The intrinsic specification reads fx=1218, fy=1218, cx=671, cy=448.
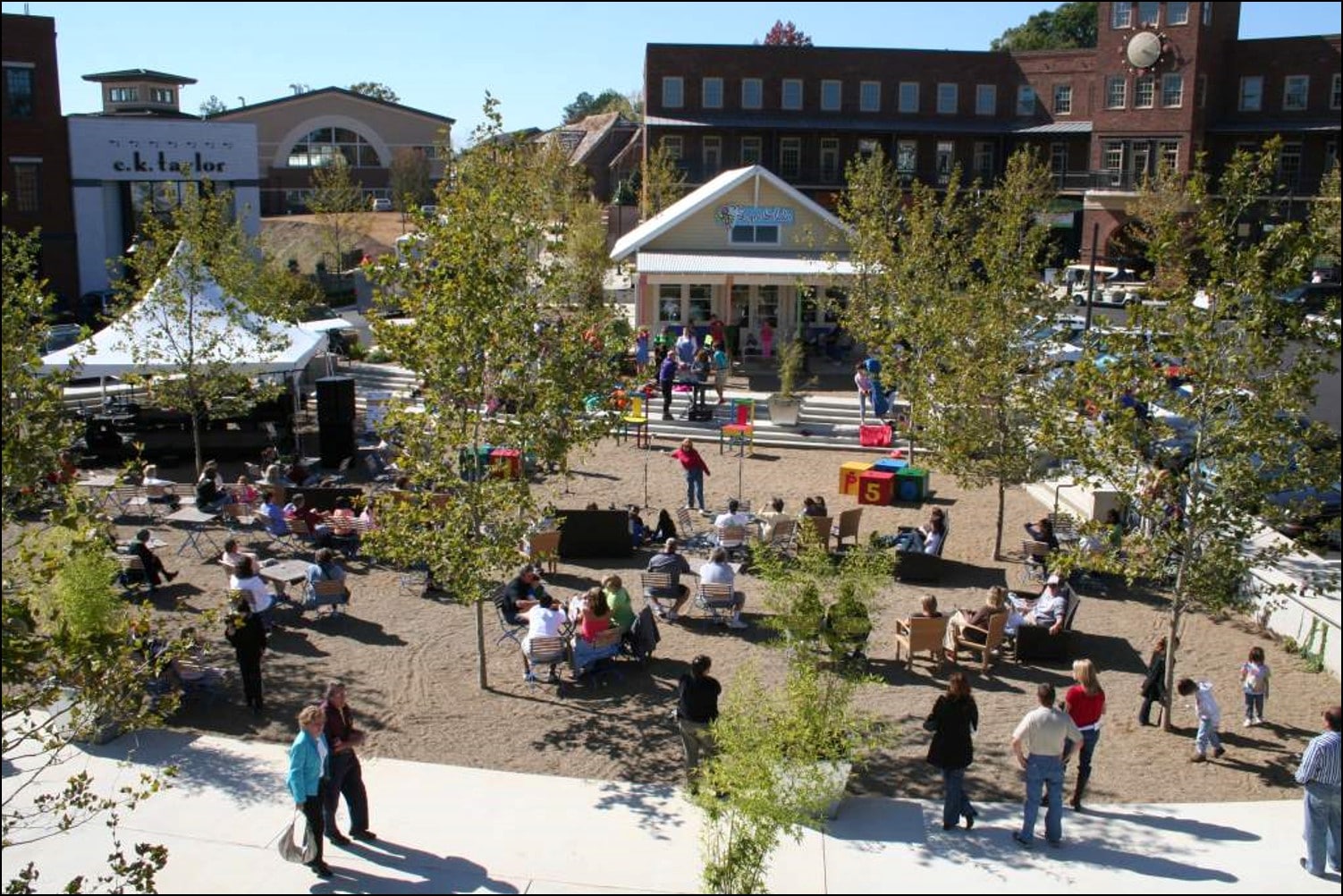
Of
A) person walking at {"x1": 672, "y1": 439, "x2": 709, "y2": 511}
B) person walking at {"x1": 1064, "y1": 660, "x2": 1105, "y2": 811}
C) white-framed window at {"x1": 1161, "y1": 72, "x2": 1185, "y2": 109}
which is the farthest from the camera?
white-framed window at {"x1": 1161, "y1": 72, "x2": 1185, "y2": 109}

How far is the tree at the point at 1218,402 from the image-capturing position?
431 inches

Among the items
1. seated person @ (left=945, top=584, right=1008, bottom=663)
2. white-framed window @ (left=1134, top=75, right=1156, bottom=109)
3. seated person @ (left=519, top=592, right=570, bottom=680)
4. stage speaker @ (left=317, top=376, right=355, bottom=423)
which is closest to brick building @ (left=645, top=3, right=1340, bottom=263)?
white-framed window @ (left=1134, top=75, right=1156, bottom=109)

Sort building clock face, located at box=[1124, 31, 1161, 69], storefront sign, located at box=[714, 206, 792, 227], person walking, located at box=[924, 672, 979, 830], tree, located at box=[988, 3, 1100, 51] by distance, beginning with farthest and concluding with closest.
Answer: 1. tree, located at box=[988, 3, 1100, 51]
2. building clock face, located at box=[1124, 31, 1161, 69]
3. storefront sign, located at box=[714, 206, 792, 227]
4. person walking, located at box=[924, 672, 979, 830]

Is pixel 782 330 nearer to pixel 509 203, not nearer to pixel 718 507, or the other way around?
pixel 718 507

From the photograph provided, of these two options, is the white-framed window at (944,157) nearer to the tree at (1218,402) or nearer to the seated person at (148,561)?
the tree at (1218,402)

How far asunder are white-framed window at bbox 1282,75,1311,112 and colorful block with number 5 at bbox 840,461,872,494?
125 feet

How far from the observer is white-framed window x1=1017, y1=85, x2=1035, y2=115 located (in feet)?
176

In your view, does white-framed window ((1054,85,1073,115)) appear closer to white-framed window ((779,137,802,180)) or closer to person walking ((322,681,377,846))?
white-framed window ((779,137,802,180))

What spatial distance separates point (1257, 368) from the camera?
11.1m

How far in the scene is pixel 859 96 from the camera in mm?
53719

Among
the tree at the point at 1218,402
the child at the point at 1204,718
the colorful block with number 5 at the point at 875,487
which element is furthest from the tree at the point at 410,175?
the child at the point at 1204,718

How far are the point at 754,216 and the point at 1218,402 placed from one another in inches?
873

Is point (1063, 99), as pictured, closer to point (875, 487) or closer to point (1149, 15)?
point (1149, 15)

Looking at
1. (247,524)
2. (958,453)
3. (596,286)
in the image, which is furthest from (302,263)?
(958,453)
